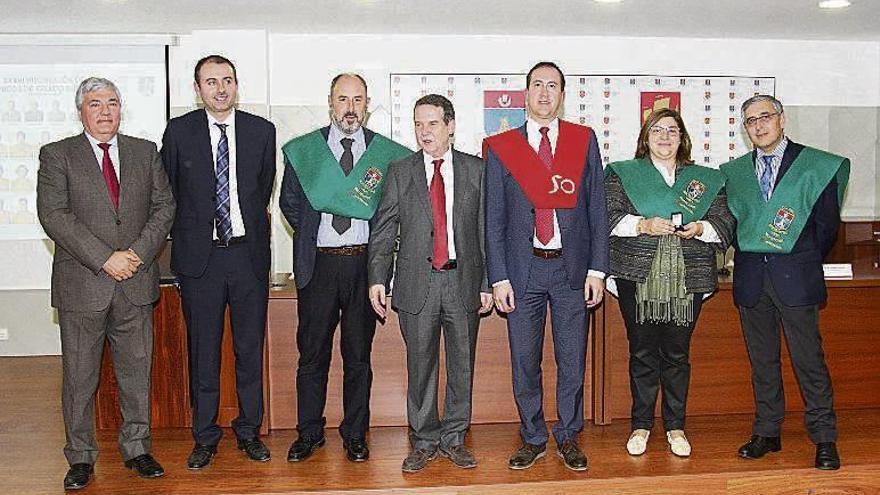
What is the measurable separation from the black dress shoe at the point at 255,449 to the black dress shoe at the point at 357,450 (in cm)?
35

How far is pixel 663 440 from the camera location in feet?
13.1

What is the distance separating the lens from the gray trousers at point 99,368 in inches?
134

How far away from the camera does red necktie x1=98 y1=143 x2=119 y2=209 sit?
3.38 meters

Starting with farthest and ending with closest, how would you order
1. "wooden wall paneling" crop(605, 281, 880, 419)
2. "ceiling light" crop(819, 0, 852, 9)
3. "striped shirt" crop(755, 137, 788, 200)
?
"ceiling light" crop(819, 0, 852, 9) < "wooden wall paneling" crop(605, 281, 880, 419) < "striped shirt" crop(755, 137, 788, 200)

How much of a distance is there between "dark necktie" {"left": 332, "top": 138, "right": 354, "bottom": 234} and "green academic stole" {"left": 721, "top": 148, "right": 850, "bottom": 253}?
→ 1667 mm

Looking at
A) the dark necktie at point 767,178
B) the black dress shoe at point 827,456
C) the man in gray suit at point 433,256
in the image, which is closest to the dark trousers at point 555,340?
the man in gray suit at point 433,256

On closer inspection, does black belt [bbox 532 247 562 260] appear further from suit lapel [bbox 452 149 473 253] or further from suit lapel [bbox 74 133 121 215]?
suit lapel [bbox 74 133 121 215]

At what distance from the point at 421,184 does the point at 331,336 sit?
771 mm

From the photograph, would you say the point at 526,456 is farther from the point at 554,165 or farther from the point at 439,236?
the point at 554,165

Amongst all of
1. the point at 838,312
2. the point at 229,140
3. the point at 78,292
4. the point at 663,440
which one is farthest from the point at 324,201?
the point at 838,312

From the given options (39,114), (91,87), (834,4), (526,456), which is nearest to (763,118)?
(526,456)

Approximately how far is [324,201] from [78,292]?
1.01 m

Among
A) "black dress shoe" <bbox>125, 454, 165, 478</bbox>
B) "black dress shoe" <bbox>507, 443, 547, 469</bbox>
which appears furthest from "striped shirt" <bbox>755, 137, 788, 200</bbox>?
"black dress shoe" <bbox>125, 454, 165, 478</bbox>

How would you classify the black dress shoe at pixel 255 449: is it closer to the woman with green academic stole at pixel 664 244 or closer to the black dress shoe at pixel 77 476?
the black dress shoe at pixel 77 476
